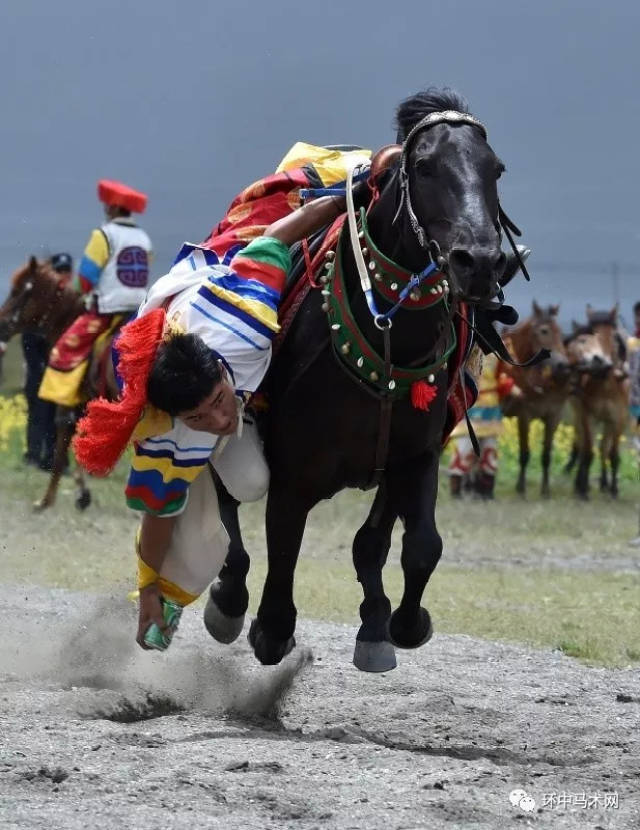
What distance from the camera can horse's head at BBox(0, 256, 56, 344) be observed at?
13.5 m

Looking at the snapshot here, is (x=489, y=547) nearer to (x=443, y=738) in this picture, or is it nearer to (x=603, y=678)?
(x=603, y=678)

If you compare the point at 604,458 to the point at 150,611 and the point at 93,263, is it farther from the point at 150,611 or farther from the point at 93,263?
the point at 150,611

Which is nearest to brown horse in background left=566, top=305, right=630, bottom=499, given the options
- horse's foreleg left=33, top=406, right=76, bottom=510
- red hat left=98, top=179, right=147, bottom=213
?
red hat left=98, top=179, right=147, bottom=213

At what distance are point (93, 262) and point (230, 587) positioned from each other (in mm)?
7250

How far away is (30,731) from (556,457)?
52.8 ft

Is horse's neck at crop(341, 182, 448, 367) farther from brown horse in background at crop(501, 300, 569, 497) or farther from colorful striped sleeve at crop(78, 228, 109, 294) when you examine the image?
brown horse in background at crop(501, 300, 569, 497)

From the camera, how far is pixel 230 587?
606cm

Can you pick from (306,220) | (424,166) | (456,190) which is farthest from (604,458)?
(456,190)

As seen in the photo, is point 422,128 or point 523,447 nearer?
point 422,128

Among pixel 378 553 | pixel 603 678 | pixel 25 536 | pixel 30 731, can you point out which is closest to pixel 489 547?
pixel 25 536

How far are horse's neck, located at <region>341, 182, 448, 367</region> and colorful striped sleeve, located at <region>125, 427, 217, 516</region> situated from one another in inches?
24.8

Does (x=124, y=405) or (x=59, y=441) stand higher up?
(x=124, y=405)

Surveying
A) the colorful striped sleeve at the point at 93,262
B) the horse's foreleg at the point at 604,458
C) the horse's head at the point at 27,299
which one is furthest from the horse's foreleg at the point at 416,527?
the horse's foreleg at the point at 604,458

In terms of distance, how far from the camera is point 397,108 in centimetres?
505
